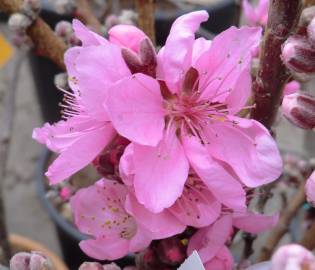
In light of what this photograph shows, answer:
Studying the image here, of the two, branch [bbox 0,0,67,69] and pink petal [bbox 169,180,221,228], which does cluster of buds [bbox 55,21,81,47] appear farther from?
pink petal [bbox 169,180,221,228]

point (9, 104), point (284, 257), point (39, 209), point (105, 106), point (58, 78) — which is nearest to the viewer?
point (284, 257)

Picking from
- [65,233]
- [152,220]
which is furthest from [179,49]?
[65,233]

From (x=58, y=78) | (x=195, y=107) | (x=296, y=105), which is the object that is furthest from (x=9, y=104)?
(x=296, y=105)

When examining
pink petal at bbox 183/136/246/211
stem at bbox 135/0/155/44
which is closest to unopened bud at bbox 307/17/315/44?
pink petal at bbox 183/136/246/211

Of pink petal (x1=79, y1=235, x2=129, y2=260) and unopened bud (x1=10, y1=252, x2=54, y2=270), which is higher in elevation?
unopened bud (x1=10, y1=252, x2=54, y2=270)

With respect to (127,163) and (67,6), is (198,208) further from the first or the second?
(67,6)

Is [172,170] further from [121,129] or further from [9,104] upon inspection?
[9,104]

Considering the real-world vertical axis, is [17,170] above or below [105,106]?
below

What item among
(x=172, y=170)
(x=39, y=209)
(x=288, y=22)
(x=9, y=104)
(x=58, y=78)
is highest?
(x=288, y=22)
